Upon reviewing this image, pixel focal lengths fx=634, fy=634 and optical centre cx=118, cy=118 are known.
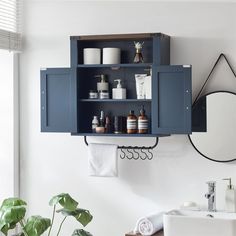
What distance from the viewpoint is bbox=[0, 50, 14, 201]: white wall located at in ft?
16.7

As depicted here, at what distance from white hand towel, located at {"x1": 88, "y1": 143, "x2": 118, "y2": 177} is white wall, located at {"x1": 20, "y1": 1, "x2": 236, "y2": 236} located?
0.49ft

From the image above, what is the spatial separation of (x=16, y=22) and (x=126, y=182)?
1.55 metres

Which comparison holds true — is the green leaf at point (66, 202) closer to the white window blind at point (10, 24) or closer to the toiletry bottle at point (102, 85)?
the toiletry bottle at point (102, 85)

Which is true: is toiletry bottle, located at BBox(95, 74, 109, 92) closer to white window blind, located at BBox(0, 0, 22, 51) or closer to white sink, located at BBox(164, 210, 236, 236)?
white window blind, located at BBox(0, 0, 22, 51)

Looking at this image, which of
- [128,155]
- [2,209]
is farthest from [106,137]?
[2,209]

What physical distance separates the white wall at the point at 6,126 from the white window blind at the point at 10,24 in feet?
0.54

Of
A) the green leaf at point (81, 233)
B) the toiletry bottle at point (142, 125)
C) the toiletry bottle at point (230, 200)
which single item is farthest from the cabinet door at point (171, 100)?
the green leaf at point (81, 233)

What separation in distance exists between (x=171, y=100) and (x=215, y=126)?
0.39 metres

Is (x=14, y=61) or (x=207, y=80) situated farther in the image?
(x=14, y=61)

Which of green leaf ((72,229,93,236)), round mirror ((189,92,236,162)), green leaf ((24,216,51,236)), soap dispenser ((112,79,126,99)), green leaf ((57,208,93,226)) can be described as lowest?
green leaf ((72,229,93,236))

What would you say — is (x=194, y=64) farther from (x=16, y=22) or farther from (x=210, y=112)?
(x=16, y=22)

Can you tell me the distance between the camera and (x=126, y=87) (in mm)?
4801

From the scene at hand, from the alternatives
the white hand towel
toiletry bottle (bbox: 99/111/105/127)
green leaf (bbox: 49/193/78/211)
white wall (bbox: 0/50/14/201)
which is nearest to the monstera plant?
green leaf (bbox: 49/193/78/211)

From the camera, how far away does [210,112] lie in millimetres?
4586
